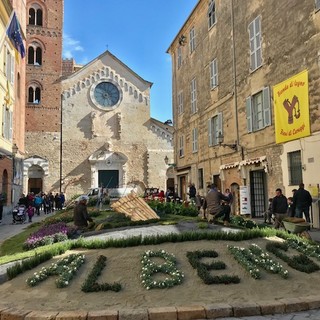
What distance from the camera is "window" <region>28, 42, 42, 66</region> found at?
4244 centimetres

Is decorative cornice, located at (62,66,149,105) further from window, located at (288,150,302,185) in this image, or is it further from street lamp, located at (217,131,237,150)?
window, located at (288,150,302,185)

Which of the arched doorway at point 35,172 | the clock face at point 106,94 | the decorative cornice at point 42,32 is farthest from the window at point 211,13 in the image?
the decorative cornice at point 42,32

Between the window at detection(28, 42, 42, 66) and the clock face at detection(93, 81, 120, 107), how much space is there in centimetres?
688

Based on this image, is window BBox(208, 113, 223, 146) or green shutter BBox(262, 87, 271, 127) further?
window BBox(208, 113, 223, 146)

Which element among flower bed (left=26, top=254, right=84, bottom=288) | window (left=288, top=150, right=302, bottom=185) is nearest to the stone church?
window (left=288, top=150, right=302, bottom=185)

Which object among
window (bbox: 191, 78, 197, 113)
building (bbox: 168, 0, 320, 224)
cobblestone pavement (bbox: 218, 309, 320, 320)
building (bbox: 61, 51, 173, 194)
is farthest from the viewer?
building (bbox: 61, 51, 173, 194)

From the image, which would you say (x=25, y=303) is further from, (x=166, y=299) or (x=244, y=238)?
(x=244, y=238)

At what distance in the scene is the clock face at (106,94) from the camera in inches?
1708

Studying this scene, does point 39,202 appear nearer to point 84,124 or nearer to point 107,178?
point 107,178

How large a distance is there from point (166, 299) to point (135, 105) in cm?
3890

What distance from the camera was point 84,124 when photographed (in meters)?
42.3

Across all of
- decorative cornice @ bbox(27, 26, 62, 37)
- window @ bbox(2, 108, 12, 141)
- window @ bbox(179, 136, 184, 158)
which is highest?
decorative cornice @ bbox(27, 26, 62, 37)

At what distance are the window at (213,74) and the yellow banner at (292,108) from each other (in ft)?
22.0

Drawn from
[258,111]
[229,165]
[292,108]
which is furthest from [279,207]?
[229,165]
